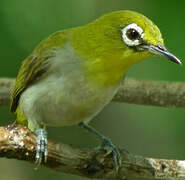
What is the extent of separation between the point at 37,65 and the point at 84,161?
5.07ft

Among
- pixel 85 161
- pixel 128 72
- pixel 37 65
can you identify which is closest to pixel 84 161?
pixel 85 161

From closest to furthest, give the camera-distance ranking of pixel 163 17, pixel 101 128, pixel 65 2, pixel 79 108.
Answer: pixel 79 108, pixel 163 17, pixel 65 2, pixel 101 128

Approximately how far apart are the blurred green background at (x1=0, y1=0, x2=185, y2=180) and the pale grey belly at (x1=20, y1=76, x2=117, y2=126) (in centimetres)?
201

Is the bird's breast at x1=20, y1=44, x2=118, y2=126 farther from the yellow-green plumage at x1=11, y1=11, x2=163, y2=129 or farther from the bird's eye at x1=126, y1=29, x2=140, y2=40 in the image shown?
the bird's eye at x1=126, y1=29, x2=140, y2=40

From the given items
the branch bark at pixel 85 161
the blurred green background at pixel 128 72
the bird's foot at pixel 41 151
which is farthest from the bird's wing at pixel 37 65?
the blurred green background at pixel 128 72

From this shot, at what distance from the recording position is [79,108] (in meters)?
5.16

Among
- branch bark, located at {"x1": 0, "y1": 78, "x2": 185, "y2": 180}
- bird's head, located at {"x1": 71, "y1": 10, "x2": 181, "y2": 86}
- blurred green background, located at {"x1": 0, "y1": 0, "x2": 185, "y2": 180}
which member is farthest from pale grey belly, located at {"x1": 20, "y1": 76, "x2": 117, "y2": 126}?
blurred green background, located at {"x1": 0, "y1": 0, "x2": 185, "y2": 180}

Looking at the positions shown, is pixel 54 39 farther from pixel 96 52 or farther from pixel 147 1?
pixel 147 1

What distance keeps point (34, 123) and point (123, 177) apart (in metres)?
1.35

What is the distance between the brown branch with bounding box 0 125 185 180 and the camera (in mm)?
4062

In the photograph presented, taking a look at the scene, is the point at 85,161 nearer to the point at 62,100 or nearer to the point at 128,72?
the point at 62,100

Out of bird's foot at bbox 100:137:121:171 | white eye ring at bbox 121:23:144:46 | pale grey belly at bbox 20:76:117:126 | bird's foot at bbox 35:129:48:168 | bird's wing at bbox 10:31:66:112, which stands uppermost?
white eye ring at bbox 121:23:144:46

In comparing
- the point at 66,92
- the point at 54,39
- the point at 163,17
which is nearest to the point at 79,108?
the point at 66,92

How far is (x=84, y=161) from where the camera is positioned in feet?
15.0
